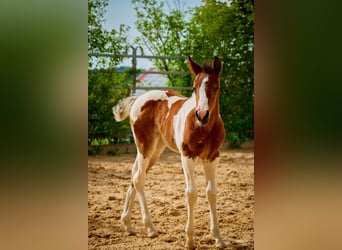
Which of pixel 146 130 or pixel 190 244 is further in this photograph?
pixel 146 130

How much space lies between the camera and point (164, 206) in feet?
8.00

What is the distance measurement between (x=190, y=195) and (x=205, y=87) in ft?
1.73

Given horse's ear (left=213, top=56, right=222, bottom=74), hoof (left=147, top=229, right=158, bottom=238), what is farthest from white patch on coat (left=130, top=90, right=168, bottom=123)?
hoof (left=147, top=229, right=158, bottom=238)

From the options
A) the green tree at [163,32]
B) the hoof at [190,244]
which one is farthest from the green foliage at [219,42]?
the hoof at [190,244]

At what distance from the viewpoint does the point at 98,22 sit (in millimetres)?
2326

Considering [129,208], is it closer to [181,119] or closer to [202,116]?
[181,119]

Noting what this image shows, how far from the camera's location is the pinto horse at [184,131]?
219cm

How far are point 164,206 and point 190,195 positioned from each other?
0.29m

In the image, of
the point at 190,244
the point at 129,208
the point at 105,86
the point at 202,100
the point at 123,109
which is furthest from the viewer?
the point at 105,86

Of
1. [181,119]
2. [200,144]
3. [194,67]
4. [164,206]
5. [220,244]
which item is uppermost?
[194,67]

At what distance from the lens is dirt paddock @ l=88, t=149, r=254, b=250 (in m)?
2.29

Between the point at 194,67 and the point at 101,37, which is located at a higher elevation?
the point at 101,37

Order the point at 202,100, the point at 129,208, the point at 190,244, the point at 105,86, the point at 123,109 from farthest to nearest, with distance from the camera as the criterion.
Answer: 1. the point at 105,86
2. the point at 123,109
3. the point at 129,208
4. the point at 190,244
5. the point at 202,100

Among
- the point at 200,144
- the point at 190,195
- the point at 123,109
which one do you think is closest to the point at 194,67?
the point at 200,144
